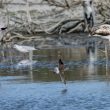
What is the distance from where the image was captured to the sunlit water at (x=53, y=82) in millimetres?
10312

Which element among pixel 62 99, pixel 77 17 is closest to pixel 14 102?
pixel 62 99

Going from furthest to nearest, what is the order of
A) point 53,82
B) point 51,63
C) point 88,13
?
point 88,13, point 51,63, point 53,82

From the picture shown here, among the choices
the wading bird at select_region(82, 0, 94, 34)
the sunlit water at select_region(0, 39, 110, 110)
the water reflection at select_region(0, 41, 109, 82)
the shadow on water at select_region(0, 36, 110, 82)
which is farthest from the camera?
the wading bird at select_region(82, 0, 94, 34)

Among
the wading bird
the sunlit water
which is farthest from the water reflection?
the wading bird

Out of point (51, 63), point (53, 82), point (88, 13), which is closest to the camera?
point (53, 82)

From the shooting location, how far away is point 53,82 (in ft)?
41.3

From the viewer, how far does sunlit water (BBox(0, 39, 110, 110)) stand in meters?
10.3

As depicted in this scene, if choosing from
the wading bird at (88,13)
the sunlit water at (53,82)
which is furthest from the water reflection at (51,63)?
the wading bird at (88,13)

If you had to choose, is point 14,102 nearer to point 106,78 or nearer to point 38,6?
point 106,78

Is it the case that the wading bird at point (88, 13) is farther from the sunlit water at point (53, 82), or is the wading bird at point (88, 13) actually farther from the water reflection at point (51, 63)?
the sunlit water at point (53, 82)

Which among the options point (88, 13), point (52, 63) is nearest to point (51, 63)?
point (52, 63)

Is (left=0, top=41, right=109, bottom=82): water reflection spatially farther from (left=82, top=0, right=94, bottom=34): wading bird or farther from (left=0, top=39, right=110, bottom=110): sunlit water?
(left=82, top=0, right=94, bottom=34): wading bird

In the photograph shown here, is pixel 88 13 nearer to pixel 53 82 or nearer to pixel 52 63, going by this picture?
pixel 52 63

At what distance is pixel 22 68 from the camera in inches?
601
